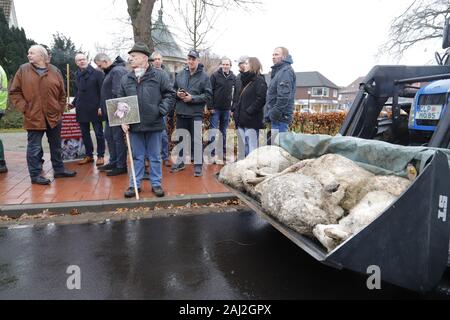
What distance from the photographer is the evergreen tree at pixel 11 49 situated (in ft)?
60.6

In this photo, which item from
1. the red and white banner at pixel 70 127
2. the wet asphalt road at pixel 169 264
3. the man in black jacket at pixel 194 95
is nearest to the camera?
the wet asphalt road at pixel 169 264

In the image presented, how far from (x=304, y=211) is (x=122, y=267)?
6.02 feet

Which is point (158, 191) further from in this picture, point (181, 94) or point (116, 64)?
point (116, 64)

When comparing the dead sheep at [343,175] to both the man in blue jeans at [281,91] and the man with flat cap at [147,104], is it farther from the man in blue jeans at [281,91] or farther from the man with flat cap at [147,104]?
the man with flat cap at [147,104]

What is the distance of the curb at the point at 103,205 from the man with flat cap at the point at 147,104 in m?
0.22

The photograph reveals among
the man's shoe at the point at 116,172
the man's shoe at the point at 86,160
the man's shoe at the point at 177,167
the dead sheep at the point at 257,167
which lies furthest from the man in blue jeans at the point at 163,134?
the dead sheep at the point at 257,167

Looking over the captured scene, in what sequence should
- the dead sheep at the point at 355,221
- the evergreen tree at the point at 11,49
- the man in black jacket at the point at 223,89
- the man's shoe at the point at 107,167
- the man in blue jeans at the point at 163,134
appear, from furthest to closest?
1. the evergreen tree at the point at 11,49
2. the man in black jacket at the point at 223,89
3. the man's shoe at the point at 107,167
4. the man in blue jeans at the point at 163,134
5. the dead sheep at the point at 355,221

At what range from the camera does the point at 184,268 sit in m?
3.40

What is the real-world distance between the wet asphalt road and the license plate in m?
2.36

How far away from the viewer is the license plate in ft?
14.0

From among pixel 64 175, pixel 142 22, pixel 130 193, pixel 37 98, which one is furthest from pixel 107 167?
pixel 142 22
